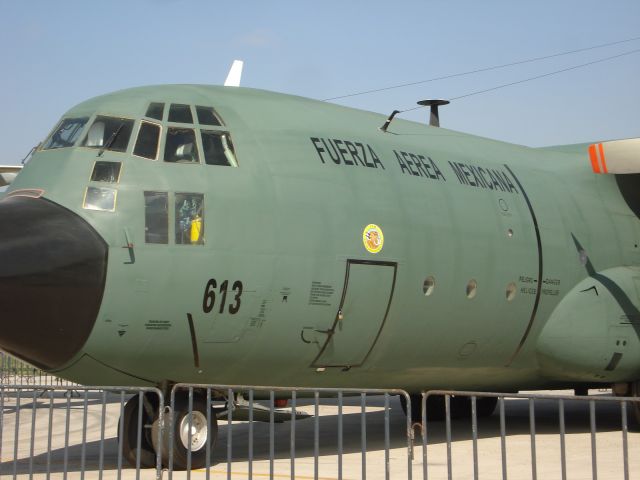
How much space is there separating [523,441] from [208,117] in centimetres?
750

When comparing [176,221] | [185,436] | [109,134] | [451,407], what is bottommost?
[451,407]

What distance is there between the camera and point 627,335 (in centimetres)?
1577

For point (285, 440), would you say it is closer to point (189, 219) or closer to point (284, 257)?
point (284, 257)

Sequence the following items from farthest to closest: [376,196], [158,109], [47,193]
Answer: [376,196]
[158,109]
[47,193]

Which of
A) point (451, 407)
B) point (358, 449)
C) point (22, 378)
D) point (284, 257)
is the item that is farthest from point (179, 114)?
point (22, 378)

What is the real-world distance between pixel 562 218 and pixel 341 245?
199 inches

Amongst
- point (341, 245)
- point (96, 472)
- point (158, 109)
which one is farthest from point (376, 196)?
point (96, 472)

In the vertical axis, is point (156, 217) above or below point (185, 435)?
above

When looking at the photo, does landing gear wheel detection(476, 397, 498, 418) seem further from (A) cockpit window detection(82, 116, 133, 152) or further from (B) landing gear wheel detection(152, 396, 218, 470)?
(A) cockpit window detection(82, 116, 133, 152)

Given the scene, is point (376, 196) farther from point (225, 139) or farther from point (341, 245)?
point (225, 139)

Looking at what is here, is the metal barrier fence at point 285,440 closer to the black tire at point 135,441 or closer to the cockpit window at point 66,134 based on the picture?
the black tire at point 135,441

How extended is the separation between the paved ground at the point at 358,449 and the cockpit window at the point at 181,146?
10.0ft

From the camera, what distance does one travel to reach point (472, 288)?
1393 centimetres

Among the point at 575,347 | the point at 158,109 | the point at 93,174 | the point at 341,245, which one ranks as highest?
the point at 158,109
